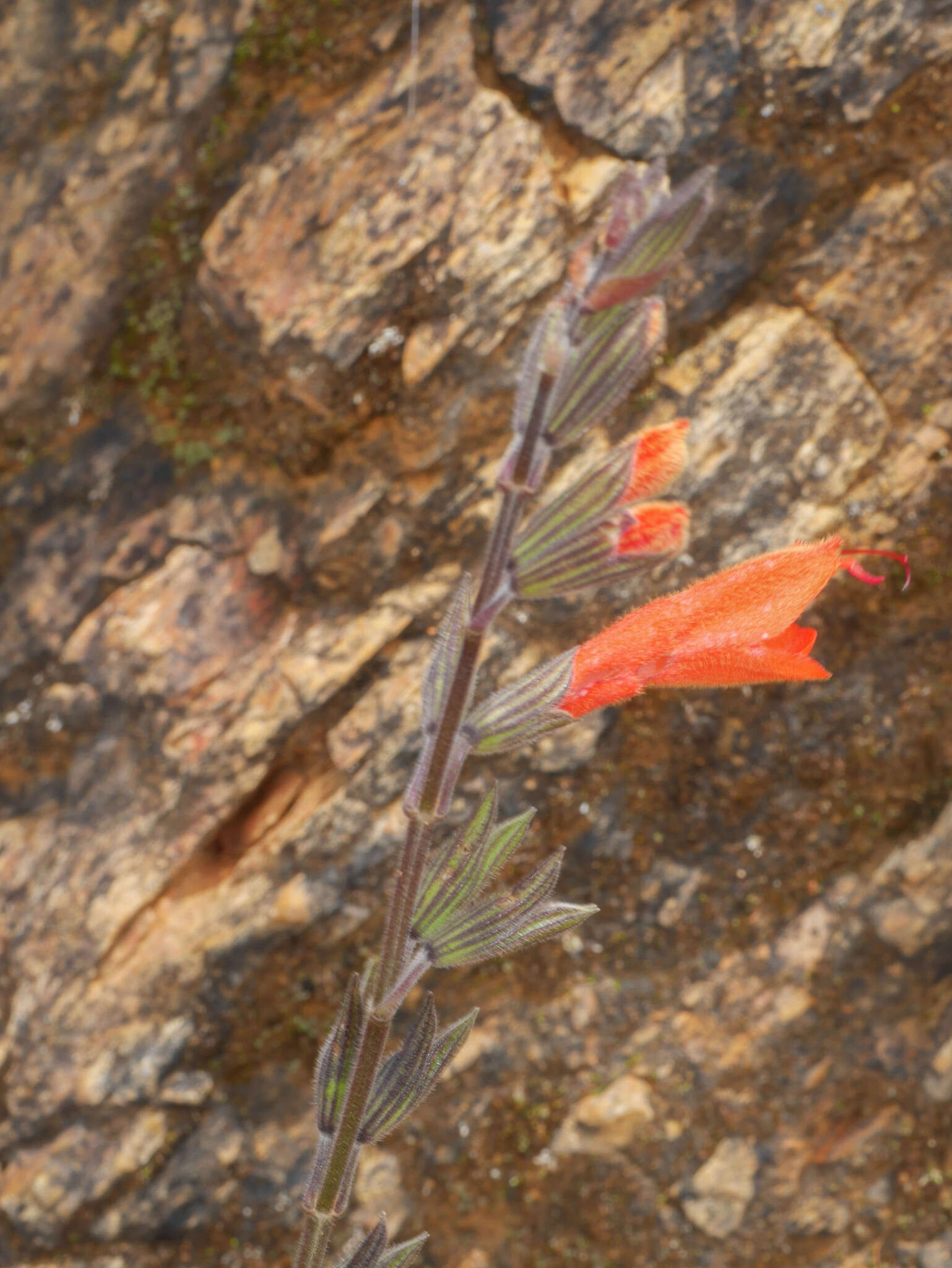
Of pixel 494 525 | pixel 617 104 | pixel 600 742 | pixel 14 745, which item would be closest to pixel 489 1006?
pixel 600 742

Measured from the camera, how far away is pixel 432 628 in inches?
123

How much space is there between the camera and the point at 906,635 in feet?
10.6

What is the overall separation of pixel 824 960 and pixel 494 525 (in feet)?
7.74

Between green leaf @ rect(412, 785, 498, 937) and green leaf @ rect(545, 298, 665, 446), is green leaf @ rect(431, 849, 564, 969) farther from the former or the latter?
green leaf @ rect(545, 298, 665, 446)

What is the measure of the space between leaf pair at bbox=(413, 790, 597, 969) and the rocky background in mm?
1493

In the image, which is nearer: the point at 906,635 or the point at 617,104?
the point at 617,104

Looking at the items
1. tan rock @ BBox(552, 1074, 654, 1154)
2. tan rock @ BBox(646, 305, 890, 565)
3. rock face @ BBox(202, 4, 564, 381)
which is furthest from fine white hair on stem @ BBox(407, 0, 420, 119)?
tan rock @ BBox(552, 1074, 654, 1154)

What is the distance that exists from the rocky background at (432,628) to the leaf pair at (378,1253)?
146 cm

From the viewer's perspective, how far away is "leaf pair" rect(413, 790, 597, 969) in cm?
154

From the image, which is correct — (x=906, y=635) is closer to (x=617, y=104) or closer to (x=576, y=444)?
(x=576, y=444)

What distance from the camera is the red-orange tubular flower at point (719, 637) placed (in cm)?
147

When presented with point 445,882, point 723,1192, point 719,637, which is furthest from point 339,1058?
point 723,1192

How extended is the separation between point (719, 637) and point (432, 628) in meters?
1.70

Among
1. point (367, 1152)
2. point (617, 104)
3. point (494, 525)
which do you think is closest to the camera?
point (494, 525)
